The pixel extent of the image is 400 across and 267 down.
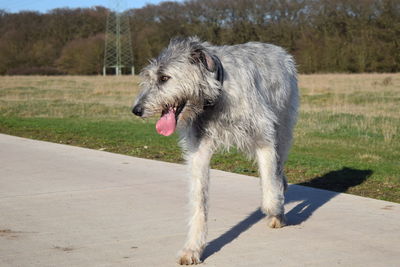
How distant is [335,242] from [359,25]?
51.3m

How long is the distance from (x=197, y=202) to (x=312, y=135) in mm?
8705

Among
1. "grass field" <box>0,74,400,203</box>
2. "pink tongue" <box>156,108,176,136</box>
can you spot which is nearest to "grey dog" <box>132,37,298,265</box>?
"pink tongue" <box>156,108,176,136</box>

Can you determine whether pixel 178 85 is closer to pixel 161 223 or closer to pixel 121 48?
pixel 161 223

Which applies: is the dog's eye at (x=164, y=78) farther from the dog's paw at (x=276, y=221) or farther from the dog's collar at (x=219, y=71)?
the dog's paw at (x=276, y=221)

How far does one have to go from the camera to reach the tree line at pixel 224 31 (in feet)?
165

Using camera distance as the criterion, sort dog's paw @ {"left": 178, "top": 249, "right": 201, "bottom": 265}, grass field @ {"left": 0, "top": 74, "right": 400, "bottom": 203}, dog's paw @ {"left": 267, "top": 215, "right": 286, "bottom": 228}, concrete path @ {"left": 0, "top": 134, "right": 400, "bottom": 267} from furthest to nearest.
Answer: grass field @ {"left": 0, "top": 74, "right": 400, "bottom": 203} < dog's paw @ {"left": 267, "top": 215, "right": 286, "bottom": 228} < concrete path @ {"left": 0, "top": 134, "right": 400, "bottom": 267} < dog's paw @ {"left": 178, "top": 249, "right": 201, "bottom": 265}

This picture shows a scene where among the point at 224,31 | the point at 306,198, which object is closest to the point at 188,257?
the point at 306,198

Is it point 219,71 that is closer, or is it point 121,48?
point 219,71

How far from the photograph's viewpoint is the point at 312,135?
13.5 metres

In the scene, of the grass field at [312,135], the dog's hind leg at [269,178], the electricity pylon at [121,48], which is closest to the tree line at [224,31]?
the electricity pylon at [121,48]

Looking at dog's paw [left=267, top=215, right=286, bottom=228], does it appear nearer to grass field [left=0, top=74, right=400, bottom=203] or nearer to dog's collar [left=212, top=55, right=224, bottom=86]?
dog's collar [left=212, top=55, right=224, bottom=86]

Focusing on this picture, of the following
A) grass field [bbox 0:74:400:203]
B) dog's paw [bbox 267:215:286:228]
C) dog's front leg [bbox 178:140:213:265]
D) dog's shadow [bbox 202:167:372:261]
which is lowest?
grass field [bbox 0:74:400:203]

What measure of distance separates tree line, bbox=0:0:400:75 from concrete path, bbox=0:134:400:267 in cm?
4277

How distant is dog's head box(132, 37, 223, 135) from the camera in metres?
4.84
